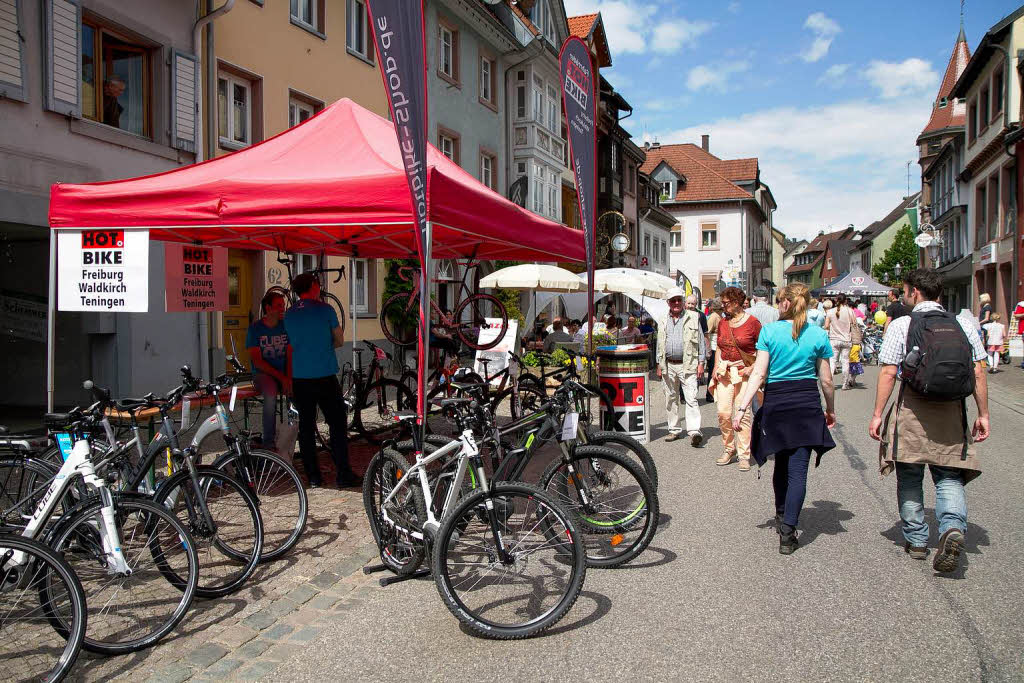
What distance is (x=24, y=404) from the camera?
487 inches

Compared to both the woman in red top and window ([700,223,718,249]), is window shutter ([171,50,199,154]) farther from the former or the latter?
window ([700,223,718,249])

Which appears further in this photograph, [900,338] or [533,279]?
[533,279]

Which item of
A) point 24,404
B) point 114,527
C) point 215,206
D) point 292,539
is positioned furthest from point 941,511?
point 24,404

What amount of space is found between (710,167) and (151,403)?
2764 inches

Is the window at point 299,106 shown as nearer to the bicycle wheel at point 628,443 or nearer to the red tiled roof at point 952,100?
the bicycle wheel at point 628,443

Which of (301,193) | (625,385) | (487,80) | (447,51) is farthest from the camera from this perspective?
(487,80)

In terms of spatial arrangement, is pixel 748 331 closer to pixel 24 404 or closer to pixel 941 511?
pixel 941 511

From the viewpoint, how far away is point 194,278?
875cm

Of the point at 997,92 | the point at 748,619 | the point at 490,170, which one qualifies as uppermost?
the point at 997,92

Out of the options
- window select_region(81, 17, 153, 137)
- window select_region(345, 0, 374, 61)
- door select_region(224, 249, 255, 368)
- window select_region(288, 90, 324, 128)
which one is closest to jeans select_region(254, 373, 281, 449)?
window select_region(81, 17, 153, 137)

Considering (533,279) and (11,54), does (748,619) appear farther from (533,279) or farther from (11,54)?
(533,279)

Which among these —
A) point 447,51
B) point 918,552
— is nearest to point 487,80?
point 447,51

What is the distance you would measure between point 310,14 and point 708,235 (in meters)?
53.6

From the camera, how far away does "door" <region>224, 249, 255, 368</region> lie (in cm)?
1458
